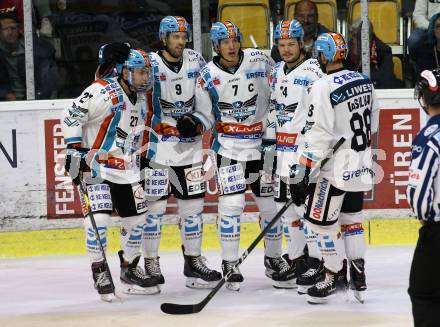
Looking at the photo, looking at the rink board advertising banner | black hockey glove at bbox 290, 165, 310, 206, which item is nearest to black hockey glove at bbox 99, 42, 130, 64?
black hockey glove at bbox 290, 165, 310, 206

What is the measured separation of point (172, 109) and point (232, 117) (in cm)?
37

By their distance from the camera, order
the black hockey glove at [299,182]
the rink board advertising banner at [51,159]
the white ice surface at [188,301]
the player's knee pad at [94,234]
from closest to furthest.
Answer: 1. the white ice surface at [188,301]
2. the black hockey glove at [299,182]
3. the player's knee pad at [94,234]
4. the rink board advertising banner at [51,159]

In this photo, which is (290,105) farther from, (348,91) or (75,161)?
(75,161)

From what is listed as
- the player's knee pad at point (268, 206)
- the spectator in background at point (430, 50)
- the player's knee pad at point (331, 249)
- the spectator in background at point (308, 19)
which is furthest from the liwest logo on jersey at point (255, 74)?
the spectator in background at point (430, 50)

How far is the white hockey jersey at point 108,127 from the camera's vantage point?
6484 mm

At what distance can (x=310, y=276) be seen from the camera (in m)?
6.65

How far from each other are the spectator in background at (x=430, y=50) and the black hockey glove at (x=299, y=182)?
2.84m

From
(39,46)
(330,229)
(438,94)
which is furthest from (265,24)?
(438,94)

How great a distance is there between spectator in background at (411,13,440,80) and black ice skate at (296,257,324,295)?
2.47m

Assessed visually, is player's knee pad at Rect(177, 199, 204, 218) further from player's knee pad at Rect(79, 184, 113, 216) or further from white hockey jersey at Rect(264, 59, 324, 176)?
player's knee pad at Rect(79, 184, 113, 216)

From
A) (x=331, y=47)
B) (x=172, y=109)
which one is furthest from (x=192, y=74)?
(x=331, y=47)

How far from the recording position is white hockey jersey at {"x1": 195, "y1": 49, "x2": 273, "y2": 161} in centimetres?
689

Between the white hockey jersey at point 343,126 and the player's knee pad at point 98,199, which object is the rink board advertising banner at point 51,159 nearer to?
the player's knee pad at point 98,199

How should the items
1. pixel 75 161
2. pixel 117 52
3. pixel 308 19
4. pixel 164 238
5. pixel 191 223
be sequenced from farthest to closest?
pixel 308 19 → pixel 164 238 → pixel 191 223 → pixel 117 52 → pixel 75 161
